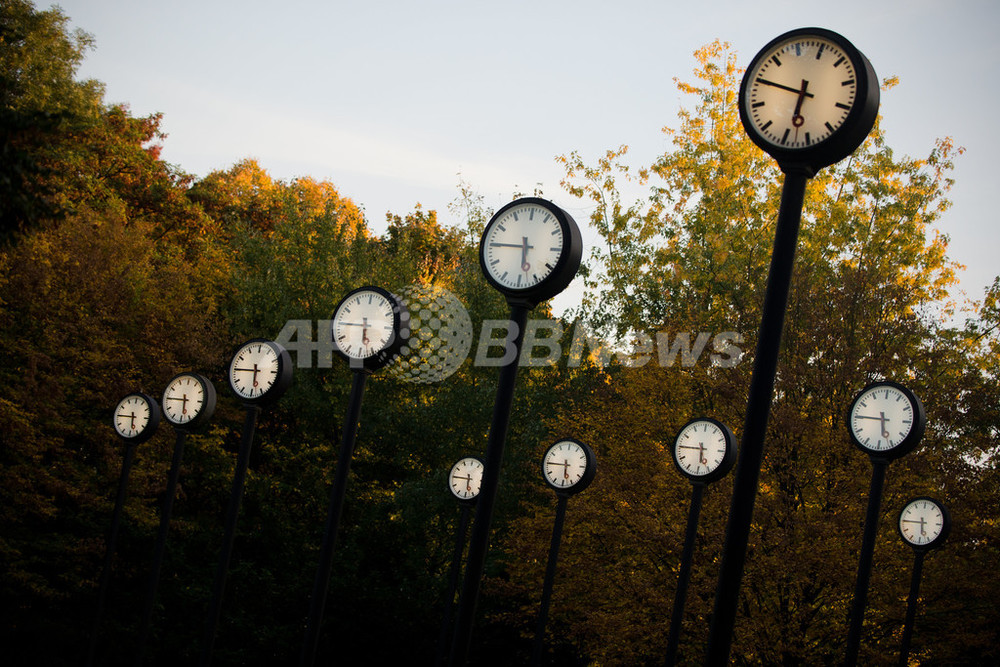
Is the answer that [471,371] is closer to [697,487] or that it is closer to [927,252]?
[927,252]

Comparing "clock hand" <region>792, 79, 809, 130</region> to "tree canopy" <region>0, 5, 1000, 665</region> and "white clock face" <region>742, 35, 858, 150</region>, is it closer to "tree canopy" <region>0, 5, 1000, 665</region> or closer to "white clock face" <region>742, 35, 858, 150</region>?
"white clock face" <region>742, 35, 858, 150</region>

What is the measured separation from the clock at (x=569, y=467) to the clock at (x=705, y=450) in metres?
1.46

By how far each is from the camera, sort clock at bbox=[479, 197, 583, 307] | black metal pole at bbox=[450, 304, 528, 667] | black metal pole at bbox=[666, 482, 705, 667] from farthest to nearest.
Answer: black metal pole at bbox=[666, 482, 705, 667], clock at bbox=[479, 197, 583, 307], black metal pole at bbox=[450, 304, 528, 667]

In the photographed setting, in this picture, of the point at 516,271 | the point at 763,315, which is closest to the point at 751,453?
→ the point at 763,315

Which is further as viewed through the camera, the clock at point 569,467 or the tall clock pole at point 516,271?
the clock at point 569,467

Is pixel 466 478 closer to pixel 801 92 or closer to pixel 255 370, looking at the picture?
pixel 255 370

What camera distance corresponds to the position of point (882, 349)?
1708cm

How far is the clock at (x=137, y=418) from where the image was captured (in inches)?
466

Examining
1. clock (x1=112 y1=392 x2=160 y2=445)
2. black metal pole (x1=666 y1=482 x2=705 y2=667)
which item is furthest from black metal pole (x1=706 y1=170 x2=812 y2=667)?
clock (x1=112 y1=392 x2=160 y2=445)

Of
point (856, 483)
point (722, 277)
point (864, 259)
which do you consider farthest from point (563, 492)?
point (722, 277)

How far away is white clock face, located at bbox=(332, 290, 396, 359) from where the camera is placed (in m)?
5.83

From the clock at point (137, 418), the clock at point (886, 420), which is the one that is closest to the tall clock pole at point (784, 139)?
the clock at point (886, 420)

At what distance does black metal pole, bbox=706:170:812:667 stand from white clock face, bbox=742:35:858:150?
0.38 m

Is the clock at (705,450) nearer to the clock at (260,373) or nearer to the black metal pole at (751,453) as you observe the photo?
the clock at (260,373)
